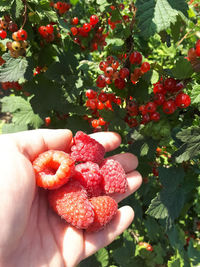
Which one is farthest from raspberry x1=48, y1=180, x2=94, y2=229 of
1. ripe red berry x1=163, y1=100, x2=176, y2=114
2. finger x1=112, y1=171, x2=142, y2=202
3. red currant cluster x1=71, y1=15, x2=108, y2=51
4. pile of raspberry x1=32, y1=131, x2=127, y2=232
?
red currant cluster x1=71, y1=15, x2=108, y2=51

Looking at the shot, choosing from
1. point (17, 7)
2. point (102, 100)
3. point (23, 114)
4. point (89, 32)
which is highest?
point (17, 7)

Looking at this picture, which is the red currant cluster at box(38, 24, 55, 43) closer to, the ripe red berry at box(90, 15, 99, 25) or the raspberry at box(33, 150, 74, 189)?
the ripe red berry at box(90, 15, 99, 25)

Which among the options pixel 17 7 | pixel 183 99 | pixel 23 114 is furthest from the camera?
pixel 23 114

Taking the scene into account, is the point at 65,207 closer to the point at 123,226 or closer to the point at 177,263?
the point at 123,226

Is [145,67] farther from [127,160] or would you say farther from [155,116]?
[127,160]

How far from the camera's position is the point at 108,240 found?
172 centimetres

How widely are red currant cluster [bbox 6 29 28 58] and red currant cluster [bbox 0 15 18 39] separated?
82 millimetres

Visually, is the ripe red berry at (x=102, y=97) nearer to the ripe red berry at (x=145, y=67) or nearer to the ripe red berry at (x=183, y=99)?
the ripe red berry at (x=145, y=67)

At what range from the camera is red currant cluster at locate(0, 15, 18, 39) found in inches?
72.0

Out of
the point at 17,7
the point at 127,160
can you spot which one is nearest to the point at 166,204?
the point at 127,160

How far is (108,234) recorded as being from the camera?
173cm

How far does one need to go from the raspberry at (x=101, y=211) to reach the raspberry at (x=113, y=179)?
0.43ft

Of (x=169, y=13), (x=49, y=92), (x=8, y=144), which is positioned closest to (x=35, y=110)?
(x=49, y=92)

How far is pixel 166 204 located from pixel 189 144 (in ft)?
2.06
